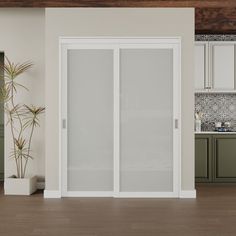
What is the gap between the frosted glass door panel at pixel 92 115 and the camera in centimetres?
623

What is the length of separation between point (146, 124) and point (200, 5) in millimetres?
1957

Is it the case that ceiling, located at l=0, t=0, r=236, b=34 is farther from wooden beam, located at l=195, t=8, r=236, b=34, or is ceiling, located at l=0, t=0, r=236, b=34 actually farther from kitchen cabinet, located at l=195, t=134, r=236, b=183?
kitchen cabinet, located at l=195, t=134, r=236, b=183

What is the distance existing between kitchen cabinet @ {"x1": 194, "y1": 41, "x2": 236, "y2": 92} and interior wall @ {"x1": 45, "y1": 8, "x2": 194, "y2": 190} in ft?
4.25

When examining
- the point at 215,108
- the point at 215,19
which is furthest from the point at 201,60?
the point at 215,108

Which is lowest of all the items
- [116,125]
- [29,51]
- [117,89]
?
[116,125]

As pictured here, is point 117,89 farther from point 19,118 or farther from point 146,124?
point 19,118

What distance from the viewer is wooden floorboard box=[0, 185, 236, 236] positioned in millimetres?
4480

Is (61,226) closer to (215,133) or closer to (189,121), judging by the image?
(189,121)

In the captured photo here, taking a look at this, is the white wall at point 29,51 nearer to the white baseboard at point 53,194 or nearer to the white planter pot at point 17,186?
the white planter pot at point 17,186

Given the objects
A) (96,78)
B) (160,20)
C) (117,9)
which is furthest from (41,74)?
(160,20)

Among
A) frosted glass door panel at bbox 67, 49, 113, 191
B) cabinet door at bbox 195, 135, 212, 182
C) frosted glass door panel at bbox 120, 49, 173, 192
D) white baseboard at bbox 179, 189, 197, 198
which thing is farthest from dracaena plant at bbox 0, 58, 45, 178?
cabinet door at bbox 195, 135, 212, 182

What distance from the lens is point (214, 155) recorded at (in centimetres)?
724

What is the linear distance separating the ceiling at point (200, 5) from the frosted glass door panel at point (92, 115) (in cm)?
72

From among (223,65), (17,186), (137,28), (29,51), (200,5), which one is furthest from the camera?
(223,65)
